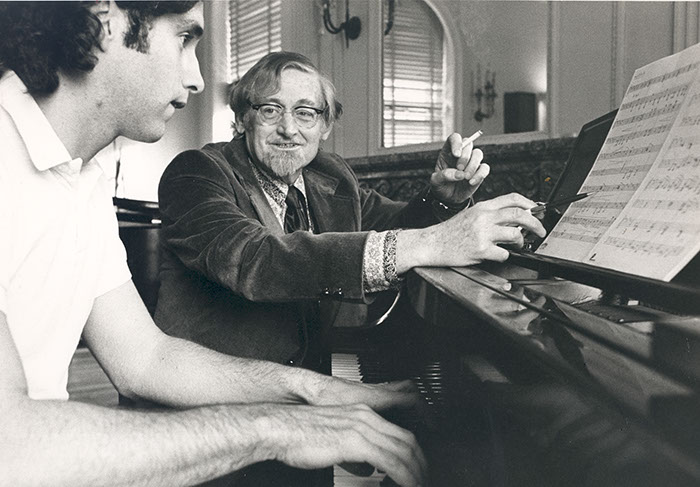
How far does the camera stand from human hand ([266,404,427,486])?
71 cm

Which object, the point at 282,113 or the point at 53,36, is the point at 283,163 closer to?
the point at 282,113

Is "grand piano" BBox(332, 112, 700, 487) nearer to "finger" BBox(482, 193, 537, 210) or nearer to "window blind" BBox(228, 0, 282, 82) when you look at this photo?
"finger" BBox(482, 193, 537, 210)

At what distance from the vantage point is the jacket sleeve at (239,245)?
1.20 m

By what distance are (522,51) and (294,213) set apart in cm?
133

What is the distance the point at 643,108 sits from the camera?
3.16 feet

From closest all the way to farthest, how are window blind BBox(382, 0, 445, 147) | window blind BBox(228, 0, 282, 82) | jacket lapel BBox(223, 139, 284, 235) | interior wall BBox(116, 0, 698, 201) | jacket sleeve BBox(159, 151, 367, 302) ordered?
jacket sleeve BBox(159, 151, 367, 302) → jacket lapel BBox(223, 139, 284, 235) → interior wall BBox(116, 0, 698, 201) → window blind BBox(382, 0, 445, 147) → window blind BBox(228, 0, 282, 82)

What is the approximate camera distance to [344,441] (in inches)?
29.1

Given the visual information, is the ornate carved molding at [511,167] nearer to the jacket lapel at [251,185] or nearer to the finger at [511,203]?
the jacket lapel at [251,185]

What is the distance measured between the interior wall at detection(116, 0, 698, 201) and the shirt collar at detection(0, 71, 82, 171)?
6.72 ft

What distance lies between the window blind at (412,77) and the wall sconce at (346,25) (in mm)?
265

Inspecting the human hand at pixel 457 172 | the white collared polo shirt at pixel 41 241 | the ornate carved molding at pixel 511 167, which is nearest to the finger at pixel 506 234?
the human hand at pixel 457 172

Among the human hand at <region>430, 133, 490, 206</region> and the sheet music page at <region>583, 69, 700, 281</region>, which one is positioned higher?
the human hand at <region>430, 133, 490, 206</region>

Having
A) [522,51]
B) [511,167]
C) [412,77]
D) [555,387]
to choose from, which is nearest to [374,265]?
[555,387]

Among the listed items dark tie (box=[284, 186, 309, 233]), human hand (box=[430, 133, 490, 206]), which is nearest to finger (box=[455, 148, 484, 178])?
human hand (box=[430, 133, 490, 206])
